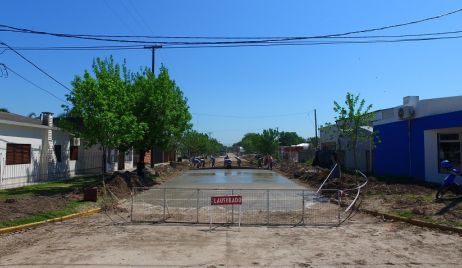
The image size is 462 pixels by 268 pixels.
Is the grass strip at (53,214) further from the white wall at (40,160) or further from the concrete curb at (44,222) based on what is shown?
the white wall at (40,160)

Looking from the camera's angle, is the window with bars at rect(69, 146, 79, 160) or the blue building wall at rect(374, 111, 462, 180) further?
the window with bars at rect(69, 146, 79, 160)

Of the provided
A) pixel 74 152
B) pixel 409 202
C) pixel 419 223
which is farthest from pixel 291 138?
pixel 419 223

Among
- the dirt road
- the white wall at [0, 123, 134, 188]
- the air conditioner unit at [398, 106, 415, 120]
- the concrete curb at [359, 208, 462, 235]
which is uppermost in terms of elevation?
the air conditioner unit at [398, 106, 415, 120]

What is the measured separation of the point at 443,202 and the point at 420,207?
1.34 meters

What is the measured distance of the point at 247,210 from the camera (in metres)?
17.6

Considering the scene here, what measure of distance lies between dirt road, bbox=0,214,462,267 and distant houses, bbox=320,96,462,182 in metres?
13.2

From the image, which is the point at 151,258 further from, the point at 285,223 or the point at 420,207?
the point at 420,207

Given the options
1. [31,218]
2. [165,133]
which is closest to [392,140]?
[165,133]

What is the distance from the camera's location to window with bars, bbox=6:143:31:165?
26031mm

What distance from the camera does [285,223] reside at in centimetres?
1491

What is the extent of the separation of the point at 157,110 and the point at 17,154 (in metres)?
9.31

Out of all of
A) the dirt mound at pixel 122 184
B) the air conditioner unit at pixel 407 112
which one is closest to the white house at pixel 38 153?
the dirt mound at pixel 122 184

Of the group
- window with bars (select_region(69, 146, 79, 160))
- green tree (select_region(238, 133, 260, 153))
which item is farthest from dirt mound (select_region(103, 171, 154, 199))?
green tree (select_region(238, 133, 260, 153))

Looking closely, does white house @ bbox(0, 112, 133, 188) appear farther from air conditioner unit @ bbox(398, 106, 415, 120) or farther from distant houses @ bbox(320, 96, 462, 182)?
air conditioner unit @ bbox(398, 106, 415, 120)
